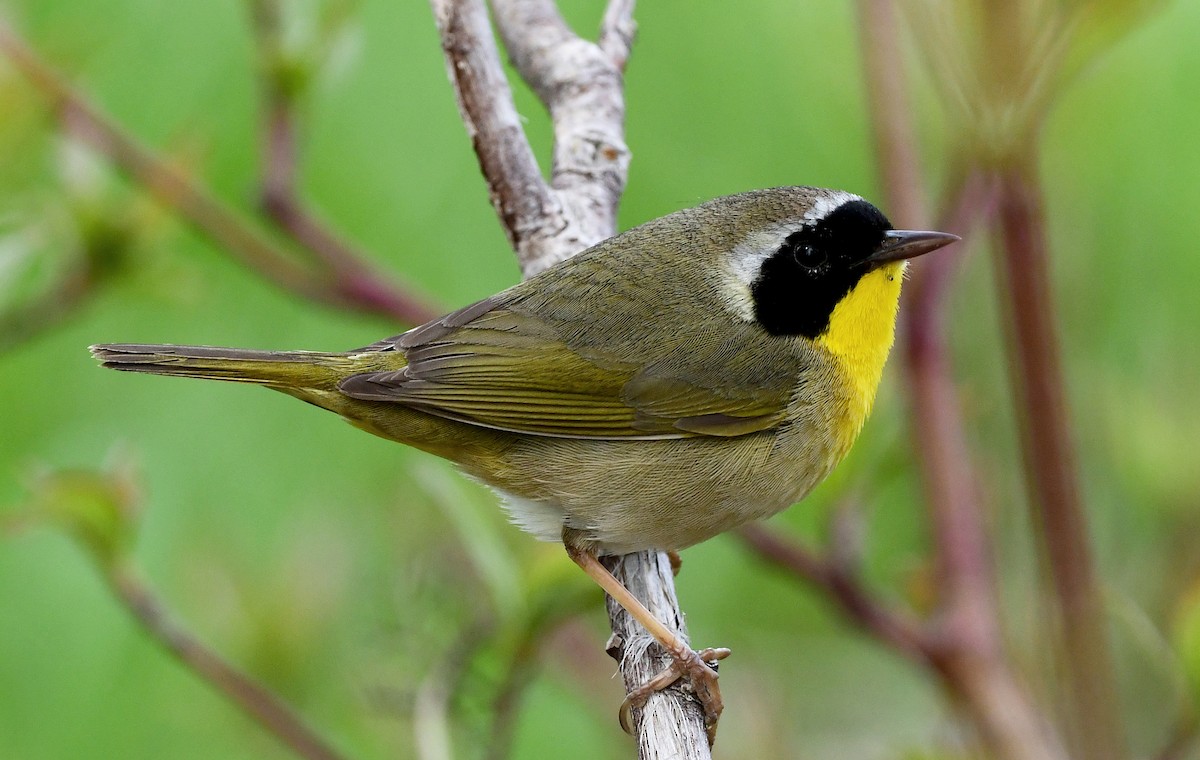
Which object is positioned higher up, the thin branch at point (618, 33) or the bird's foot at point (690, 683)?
the thin branch at point (618, 33)

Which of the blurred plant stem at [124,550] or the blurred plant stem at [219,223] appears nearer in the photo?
the blurred plant stem at [124,550]

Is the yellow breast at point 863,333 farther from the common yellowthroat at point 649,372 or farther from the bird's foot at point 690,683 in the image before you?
the bird's foot at point 690,683

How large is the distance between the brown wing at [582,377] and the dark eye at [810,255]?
25cm

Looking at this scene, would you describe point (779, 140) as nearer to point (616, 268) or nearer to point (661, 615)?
point (616, 268)

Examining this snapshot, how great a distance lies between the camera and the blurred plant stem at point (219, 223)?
3.15 metres

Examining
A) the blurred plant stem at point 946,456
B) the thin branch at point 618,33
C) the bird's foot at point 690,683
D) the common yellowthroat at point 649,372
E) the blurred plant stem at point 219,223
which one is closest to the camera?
the bird's foot at point 690,683

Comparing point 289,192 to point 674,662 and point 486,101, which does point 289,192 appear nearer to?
point 486,101

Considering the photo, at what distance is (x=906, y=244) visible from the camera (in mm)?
2938

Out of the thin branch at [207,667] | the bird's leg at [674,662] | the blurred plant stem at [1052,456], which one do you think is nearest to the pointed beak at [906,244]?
the blurred plant stem at [1052,456]

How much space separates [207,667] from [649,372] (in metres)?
1.16

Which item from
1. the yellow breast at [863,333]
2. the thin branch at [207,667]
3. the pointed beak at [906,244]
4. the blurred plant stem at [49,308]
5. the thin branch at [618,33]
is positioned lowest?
the thin branch at [207,667]

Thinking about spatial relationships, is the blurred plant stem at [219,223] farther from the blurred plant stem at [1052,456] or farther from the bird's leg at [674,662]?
the blurred plant stem at [1052,456]

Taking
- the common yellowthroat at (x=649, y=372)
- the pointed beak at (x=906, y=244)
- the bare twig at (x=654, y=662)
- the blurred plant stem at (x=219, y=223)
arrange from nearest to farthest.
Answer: the bare twig at (x=654, y=662) < the pointed beak at (x=906, y=244) < the common yellowthroat at (x=649, y=372) < the blurred plant stem at (x=219, y=223)

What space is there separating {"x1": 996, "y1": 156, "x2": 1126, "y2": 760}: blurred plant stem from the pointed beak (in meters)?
0.65
